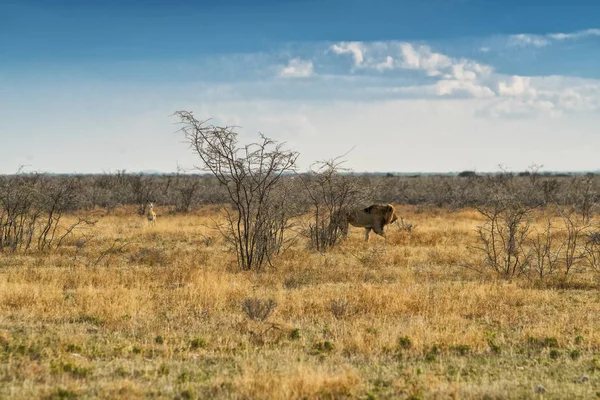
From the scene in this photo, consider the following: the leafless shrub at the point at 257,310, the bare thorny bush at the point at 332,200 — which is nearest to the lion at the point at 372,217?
the bare thorny bush at the point at 332,200

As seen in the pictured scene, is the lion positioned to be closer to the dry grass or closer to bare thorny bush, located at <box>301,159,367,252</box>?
bare thorny bush, located at <box>301,159,367,252</box>

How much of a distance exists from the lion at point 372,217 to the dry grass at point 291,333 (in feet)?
17.2

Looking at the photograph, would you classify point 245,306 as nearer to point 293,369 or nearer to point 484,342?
point 293,369

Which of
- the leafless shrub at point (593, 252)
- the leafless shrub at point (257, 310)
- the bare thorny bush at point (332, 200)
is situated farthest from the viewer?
the bare thorny bush at point (332, 200)

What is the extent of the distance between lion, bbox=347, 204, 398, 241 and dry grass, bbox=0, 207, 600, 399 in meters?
5.23

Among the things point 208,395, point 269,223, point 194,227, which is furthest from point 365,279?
point 194,227

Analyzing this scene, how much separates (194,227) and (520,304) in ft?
54.1

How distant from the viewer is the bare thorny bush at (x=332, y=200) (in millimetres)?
18891

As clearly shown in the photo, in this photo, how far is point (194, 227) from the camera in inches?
981

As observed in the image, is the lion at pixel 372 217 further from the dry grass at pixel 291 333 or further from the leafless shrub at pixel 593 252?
the leafless shrub at pixel 593 252

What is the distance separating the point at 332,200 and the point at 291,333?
39.3 ft

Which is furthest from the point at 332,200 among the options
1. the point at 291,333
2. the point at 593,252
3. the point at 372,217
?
the point at 291,333

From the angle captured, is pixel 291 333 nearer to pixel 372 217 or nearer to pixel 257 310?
pixel 257 310

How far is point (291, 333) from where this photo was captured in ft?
27.5
